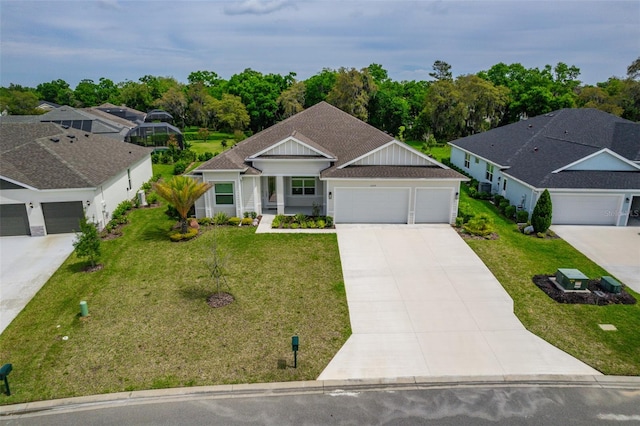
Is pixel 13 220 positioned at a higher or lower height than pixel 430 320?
higher

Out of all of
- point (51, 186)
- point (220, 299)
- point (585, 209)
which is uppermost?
point (51, 186)

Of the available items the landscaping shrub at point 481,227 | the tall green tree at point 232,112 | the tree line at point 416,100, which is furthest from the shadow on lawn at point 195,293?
the tall green tree at point 232,112

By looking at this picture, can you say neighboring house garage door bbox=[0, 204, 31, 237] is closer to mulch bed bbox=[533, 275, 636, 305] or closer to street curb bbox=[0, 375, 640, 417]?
street curb bbox=[0, 375, 640, 417]

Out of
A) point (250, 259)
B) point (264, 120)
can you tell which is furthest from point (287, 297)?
point (264, 120)

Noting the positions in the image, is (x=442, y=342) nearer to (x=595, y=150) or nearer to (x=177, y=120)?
(x=595, y=150)

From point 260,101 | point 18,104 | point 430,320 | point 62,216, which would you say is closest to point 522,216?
point 430,320

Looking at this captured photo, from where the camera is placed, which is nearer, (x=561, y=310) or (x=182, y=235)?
(x=561, y=310)

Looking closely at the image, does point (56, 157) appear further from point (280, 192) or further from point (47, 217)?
point (280, 192)

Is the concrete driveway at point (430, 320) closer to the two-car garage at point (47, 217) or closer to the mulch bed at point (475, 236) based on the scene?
the mulch bed at point (475, 236)
